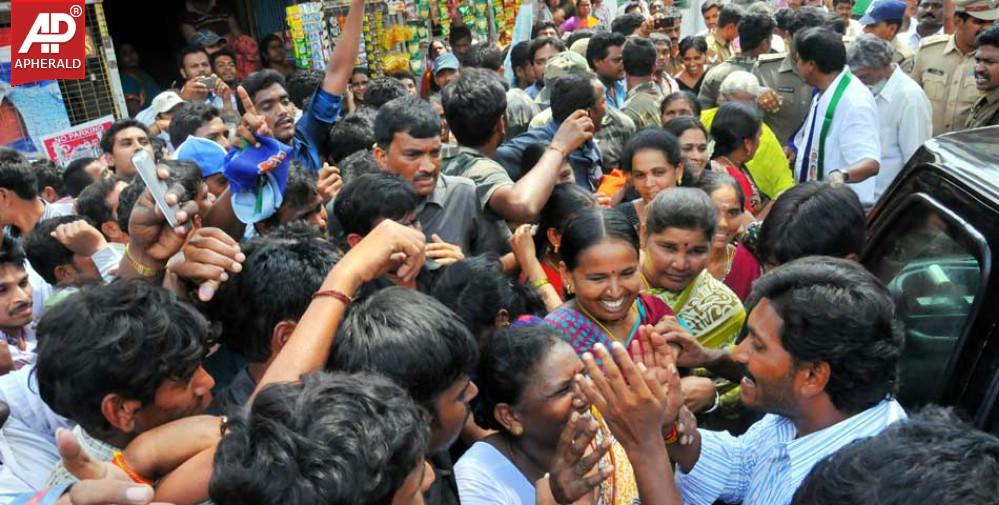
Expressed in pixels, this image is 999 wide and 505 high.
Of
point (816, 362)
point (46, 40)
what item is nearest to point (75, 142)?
point (46, 40)

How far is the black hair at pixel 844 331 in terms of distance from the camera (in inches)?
72.1

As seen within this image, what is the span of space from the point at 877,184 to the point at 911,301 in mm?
2920

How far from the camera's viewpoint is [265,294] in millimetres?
2195

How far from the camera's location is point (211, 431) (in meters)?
1.72

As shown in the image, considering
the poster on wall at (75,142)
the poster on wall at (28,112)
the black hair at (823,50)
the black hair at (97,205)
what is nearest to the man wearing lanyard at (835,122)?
the black hair at (823,50)

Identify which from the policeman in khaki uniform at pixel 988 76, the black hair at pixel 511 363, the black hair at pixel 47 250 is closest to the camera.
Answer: the black hair at pixel 511 363

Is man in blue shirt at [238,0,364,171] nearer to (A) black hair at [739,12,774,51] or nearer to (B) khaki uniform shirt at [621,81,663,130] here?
(B) khaki uniform shirt at [621,81,663,130]

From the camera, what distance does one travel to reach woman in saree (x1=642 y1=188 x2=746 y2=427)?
294 cm

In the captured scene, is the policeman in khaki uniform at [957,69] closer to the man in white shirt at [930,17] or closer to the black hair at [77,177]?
the man in white shirt at [930,17]

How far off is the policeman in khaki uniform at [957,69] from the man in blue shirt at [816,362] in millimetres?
5079

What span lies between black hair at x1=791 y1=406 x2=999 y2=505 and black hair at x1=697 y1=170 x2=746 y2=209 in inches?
97.6

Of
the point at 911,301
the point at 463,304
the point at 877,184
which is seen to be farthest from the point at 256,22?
the point at 911,301

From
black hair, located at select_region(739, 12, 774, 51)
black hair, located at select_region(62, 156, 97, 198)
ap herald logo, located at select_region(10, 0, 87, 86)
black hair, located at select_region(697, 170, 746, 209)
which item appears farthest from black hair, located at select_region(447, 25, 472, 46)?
black hair, located at select_region(697, 170, 746, 209)

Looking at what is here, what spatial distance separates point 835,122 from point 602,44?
2225 millimetres
